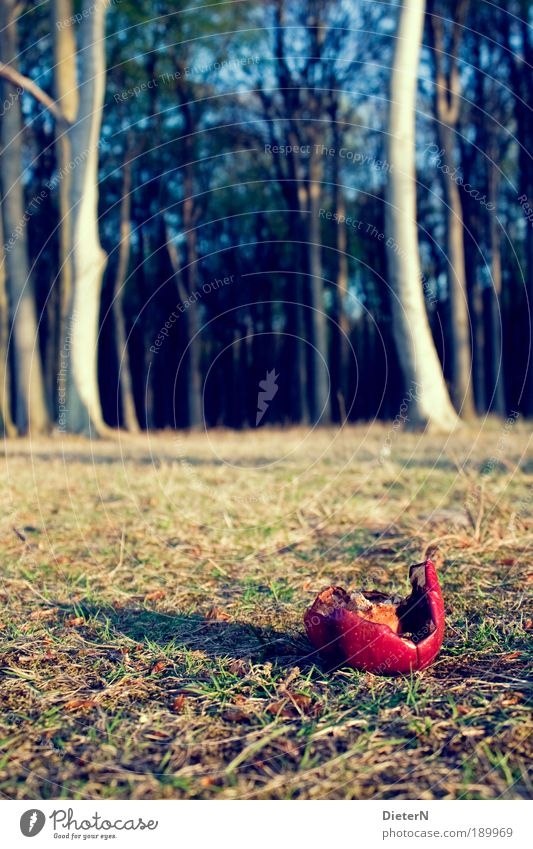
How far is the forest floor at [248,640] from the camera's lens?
84.6 inches

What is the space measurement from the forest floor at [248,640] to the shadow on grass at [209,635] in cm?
1

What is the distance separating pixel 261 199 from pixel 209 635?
1979cm

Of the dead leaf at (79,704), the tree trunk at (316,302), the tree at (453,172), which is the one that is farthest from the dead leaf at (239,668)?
the tree trunk at (316,302)

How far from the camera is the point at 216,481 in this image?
6.67 m

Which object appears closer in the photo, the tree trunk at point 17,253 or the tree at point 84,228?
the tree at point 84,228

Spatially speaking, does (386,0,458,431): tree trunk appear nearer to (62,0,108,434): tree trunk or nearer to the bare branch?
(62,0,108,434): tree trunk

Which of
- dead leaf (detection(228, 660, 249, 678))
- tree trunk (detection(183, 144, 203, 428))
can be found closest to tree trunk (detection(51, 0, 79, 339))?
tree trunk (detection(183, 144, 203, 428))

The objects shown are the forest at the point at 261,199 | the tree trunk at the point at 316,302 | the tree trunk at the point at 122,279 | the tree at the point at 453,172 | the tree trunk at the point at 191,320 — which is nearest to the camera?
the forest at the point at 261,199

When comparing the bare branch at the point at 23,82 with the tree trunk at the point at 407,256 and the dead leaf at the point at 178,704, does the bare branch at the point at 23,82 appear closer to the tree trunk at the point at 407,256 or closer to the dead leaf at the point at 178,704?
the tree trunk at the point at 407,256

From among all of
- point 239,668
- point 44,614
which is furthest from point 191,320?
point 239,668

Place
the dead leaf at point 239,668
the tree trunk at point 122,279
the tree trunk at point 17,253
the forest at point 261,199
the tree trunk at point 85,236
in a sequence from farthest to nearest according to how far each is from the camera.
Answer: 1. the tree trunk at point 122,279
2. the tree trunk at point 17,253
3. the forest at point 261,199
4. the tree trunk at point 85,236
5. the dead leaf at point 239,668

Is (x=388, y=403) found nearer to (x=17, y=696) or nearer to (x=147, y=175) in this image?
(x=147, y=175)

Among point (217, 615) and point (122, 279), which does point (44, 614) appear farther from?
point (122, 279)

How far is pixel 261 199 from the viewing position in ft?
71.2
